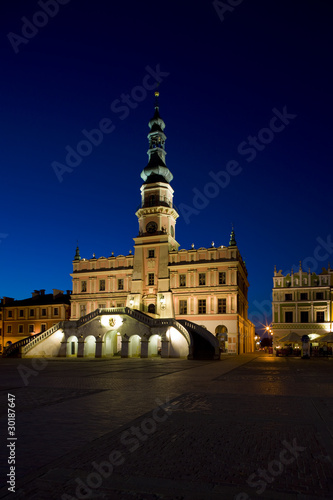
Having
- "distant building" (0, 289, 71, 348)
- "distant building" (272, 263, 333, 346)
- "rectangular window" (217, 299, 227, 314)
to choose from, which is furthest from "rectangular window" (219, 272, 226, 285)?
"distant building" (0, 289, 71, 348)

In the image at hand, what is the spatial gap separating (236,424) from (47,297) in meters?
72.5

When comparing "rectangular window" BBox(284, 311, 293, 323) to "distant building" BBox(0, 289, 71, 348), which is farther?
"distant building" BBox(0, 289, 71, 348)

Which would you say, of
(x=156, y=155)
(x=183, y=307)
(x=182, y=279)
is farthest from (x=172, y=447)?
(x=156, y=155)

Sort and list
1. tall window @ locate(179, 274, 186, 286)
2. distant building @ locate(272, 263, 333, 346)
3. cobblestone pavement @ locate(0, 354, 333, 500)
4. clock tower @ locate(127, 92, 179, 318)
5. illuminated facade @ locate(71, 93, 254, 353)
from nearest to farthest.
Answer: cobblestone pavement @ locate(0, 354, 333, 500) < illuminated facade @ locate(71, 93, 254, 353) < distant building @ locate(272, 263, 333, 346) < tall window @ locate(179, 274, 186, 286) < clock tower @ locate(127, 92, 179, 318)

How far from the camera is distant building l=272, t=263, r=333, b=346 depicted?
60.4 metres

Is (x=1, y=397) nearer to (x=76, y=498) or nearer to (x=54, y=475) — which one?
(x=54, y=475)

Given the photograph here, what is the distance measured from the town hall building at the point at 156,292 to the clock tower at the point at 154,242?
14cm

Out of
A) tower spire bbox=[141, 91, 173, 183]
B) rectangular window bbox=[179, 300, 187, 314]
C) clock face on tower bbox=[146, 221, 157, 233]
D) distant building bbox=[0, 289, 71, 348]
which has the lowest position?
distant building bbox=[0, 289, 71, 348]

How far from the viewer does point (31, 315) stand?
74875 mm

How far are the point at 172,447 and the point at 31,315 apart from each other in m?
71.0

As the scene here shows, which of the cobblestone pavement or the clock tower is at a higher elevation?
the clock tower

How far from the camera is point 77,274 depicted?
66500 millimetres

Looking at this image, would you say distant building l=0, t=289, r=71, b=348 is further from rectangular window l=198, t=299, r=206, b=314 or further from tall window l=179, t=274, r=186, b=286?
rectangular window l=198, t=299, r=206, b=314

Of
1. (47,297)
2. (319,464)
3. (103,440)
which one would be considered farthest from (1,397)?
(47,297)
